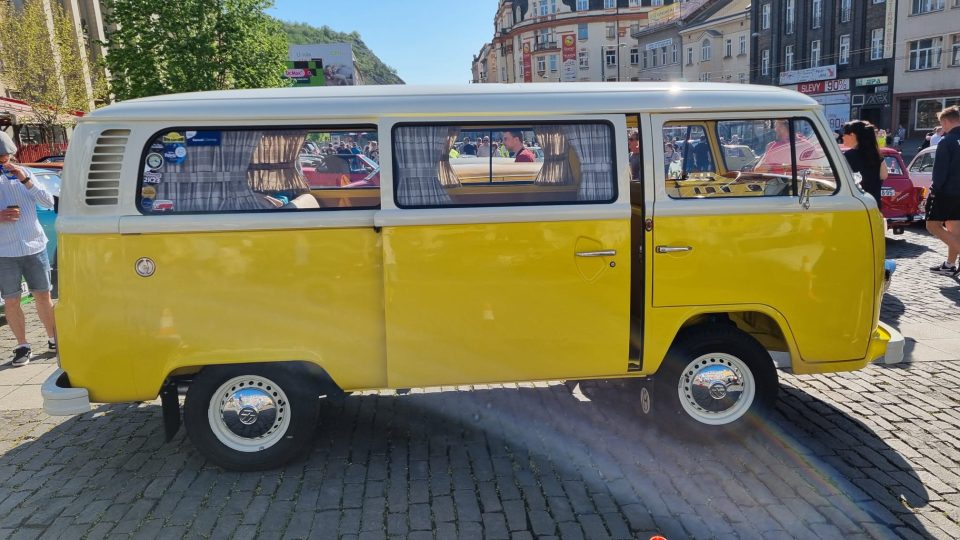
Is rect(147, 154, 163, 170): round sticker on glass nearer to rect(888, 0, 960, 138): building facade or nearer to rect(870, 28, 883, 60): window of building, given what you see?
rect(888, 0, 960, 138): building facade

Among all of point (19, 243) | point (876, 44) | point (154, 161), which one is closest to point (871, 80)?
point (876, 44)

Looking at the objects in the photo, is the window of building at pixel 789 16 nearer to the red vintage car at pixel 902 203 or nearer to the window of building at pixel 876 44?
the window of building at pixel 876 44

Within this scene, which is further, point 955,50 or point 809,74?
point 809,74

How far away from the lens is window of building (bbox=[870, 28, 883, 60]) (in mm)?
43281

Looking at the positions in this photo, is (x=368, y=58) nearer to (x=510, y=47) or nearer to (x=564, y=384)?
(x=510, y=47)

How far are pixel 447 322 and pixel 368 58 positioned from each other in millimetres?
194951

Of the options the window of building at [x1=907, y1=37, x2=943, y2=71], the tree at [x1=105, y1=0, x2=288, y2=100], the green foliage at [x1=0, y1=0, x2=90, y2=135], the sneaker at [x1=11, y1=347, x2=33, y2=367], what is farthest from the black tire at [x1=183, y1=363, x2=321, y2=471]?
the window of building at [x1=907, y1=37, x2=943, y2=71]

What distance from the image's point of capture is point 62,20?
28422mm

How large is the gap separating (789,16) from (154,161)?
186ft

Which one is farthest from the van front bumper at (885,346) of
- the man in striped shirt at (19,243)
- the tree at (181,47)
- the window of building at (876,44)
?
the window of building at (876,44)

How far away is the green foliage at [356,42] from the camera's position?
139750mm

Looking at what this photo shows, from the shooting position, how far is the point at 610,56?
8906 centimetres

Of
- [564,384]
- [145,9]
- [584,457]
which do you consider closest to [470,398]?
[564,384]

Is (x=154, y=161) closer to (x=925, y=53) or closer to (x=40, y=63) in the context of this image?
(x=40, y=63)
